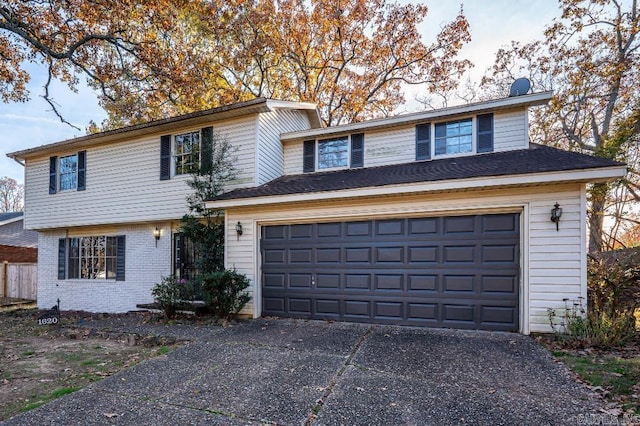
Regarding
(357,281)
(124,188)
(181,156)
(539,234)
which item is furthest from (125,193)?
(539,234)

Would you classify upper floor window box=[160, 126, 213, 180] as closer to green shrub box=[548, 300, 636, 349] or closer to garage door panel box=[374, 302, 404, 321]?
garage door panel box=[374, 302, 404, 321]

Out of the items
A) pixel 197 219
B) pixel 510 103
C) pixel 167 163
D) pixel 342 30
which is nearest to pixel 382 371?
pixel 197 219

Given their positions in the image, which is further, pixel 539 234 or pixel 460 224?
pixel 460 224

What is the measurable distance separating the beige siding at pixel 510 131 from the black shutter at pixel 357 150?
10.9ft

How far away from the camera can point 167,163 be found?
31.0 ft

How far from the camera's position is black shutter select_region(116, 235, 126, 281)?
1014cm

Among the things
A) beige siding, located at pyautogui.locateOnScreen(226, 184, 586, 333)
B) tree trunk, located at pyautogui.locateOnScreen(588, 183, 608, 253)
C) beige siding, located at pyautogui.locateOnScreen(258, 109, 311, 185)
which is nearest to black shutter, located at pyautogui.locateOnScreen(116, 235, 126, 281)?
beige siding, located at pyautogui.locateOnScreen(258, 109, 311, 185)

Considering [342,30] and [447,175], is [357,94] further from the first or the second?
[447,175]


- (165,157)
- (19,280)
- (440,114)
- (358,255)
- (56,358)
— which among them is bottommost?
(19,280)

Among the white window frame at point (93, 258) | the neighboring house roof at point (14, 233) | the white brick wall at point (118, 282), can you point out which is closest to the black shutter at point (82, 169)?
the white brick wall at point (118, 282)

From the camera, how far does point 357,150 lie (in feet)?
30.2

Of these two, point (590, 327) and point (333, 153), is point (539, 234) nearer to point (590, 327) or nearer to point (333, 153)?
point (590, 327)

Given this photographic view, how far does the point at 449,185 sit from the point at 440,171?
2.81 feet

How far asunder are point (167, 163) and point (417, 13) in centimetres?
1474
